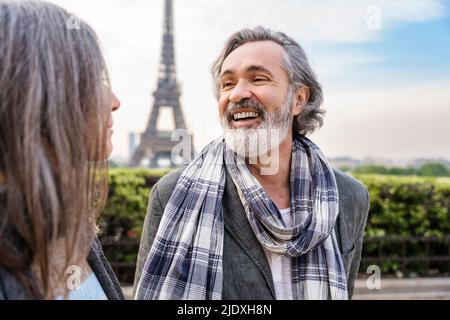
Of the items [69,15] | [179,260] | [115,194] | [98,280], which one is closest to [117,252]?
[115,194]

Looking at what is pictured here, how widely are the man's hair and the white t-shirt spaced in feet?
2.01

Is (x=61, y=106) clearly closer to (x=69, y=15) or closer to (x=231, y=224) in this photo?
(x=69, y=15)

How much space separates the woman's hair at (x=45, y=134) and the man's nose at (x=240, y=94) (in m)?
0.84

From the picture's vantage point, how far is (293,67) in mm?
1936

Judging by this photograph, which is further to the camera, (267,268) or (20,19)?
(267,268)

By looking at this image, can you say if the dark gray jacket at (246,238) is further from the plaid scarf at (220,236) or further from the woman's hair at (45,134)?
the woman's hair at (45,134)

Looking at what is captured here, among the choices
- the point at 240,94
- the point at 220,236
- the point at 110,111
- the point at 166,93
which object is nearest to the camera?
the point at 110,111

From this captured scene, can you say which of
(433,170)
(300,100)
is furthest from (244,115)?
(433,170)

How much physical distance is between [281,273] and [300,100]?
0.74 meters

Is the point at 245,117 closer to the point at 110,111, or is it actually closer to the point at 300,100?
the point at 300,100

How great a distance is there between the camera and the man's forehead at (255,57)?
1840 millimetres

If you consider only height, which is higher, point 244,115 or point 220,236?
point 244,115

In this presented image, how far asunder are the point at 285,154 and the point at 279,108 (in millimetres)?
185

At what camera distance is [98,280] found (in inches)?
47.9
